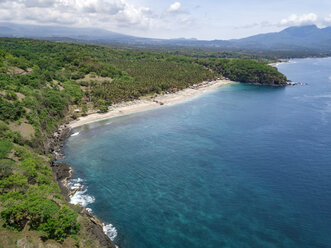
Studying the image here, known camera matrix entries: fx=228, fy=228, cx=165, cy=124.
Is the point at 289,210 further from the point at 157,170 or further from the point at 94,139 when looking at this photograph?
the point at 94,139

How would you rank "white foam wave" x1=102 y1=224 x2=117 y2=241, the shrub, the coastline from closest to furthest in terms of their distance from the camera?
1. "white foam wave" x1=102 y1=224 x2=117 y2=241
2. the coastline
3. the shrub

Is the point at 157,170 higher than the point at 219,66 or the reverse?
the reverse

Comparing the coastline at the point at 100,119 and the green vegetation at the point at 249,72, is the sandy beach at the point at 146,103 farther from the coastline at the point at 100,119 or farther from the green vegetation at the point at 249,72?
the green vegetation at the point at 249,72

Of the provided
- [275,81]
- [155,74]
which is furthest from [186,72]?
[275,81]

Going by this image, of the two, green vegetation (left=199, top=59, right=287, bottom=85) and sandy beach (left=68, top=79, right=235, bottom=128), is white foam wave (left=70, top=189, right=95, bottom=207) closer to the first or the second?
sandy beach (left=68, top=79, right=235, bottom=128)

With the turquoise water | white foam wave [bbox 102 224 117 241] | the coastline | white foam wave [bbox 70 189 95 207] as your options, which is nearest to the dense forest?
the coastline
